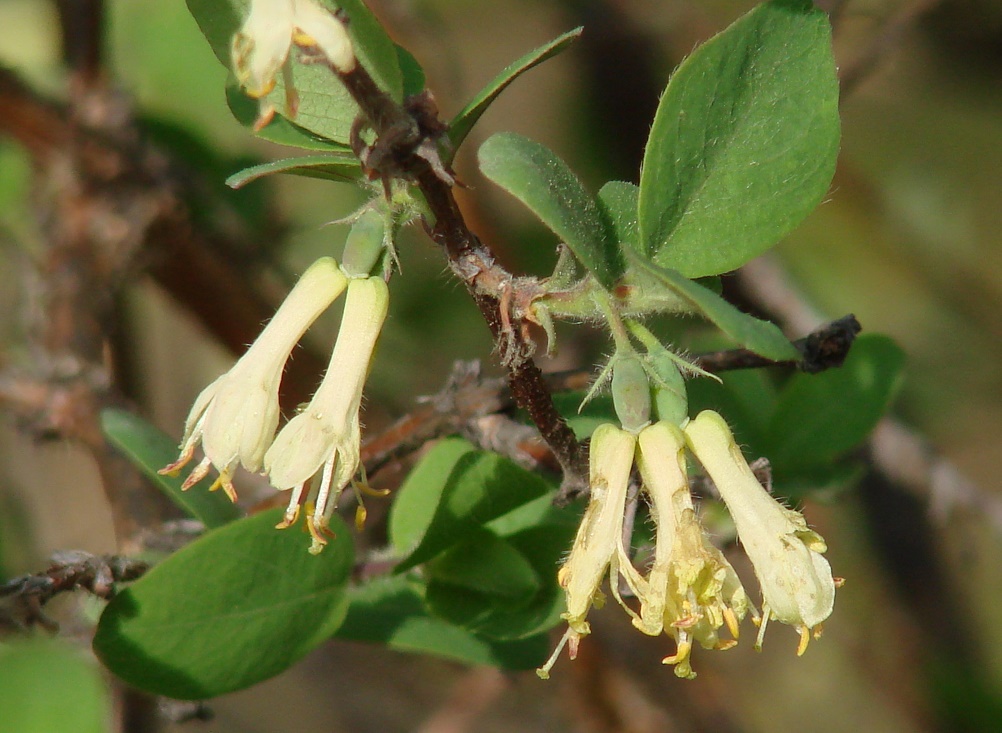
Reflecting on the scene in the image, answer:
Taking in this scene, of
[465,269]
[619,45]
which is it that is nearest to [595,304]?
[465,269]

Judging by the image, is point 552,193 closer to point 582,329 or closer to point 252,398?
point 252,398

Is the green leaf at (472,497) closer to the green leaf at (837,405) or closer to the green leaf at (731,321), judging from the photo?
the green leaf at (731,321)

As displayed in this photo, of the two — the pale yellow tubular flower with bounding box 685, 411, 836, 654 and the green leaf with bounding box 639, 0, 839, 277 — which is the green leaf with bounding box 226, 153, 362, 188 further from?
the pale yellow tubular flower with bounding box 685, 411, 836, 654

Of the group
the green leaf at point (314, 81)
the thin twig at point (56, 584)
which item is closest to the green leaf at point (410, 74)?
the green leaf at point (314, 81)

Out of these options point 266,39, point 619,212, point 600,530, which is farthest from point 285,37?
point 600,530

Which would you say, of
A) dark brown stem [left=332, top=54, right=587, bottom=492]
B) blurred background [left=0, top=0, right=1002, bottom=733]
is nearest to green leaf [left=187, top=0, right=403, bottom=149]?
dark brown stem [left=332, top=54, right=587, bottom=492]

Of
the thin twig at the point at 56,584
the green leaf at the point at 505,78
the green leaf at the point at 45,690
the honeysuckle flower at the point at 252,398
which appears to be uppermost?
the green leaf at the point at 505,78
